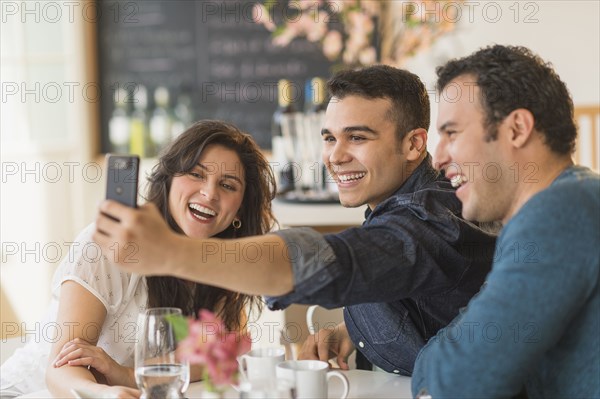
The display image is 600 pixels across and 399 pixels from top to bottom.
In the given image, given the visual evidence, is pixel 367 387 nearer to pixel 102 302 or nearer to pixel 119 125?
pixel 102 302

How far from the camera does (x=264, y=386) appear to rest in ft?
3.47

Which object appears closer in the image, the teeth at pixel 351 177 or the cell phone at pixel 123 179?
the cell phone at pixel 123 179

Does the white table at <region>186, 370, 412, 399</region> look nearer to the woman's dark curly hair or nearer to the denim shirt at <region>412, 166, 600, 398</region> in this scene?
the denim shirt at <region>412, 166, 600, 398</region>

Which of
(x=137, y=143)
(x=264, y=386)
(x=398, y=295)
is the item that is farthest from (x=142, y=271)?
(x=137, y=143)

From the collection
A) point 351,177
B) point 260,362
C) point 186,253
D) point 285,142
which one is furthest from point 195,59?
point 186,253

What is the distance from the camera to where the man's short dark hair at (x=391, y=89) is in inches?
68.0

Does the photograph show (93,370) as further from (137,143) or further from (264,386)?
(137,143)

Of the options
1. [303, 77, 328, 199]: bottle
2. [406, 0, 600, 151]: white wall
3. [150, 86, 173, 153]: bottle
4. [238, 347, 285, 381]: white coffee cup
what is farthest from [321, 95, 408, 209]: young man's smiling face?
[150, 86, 173, 153]: bottle

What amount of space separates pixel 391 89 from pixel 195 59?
3.23m

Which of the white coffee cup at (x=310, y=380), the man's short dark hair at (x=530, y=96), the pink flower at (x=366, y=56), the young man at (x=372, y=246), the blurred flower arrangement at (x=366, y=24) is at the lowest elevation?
the white coffee cup at (x=310, y=380)

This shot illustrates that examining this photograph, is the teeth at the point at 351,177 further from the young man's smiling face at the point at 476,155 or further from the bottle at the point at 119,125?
the bottle at the point at 119,125

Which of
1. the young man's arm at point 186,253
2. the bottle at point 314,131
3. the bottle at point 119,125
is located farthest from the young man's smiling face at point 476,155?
the bottle at point 119,125

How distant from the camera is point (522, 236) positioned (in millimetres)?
1105

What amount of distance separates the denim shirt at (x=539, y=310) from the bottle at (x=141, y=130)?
12.1 ft
